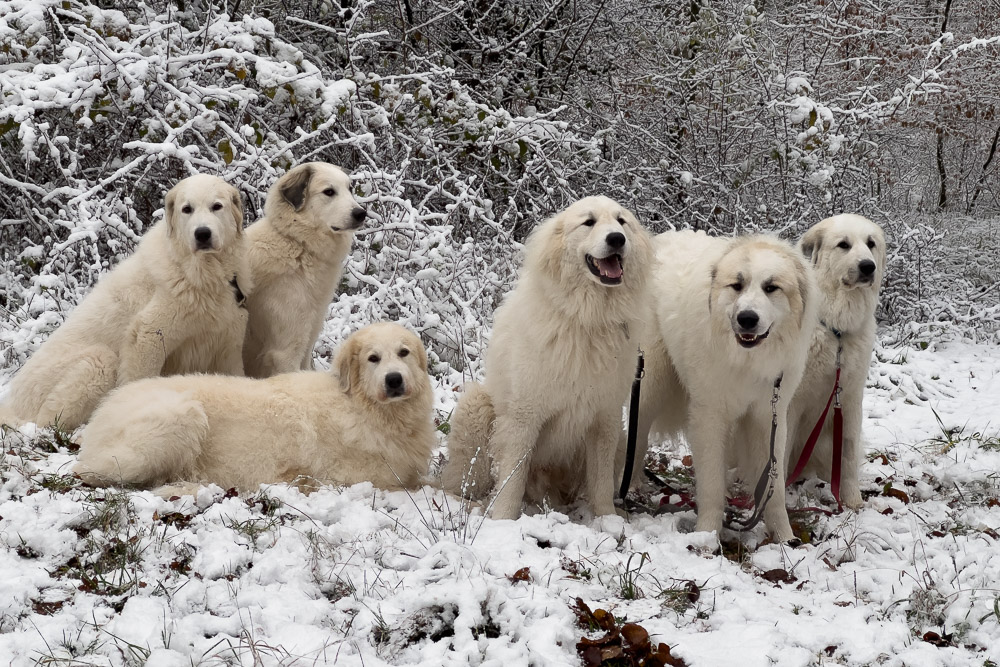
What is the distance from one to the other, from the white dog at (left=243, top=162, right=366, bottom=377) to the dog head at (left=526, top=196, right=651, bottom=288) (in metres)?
1.62

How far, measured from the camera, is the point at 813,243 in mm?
5266

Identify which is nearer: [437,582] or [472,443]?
[437,582]

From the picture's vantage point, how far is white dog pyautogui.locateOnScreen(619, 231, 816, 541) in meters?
4.30

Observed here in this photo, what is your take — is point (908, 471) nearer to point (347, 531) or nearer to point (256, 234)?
point (347, 531)

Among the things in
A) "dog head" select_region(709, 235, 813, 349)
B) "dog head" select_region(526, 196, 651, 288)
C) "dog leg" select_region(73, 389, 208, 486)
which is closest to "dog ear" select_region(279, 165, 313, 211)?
"dog leg" select_region(73, 389, 208, 486)

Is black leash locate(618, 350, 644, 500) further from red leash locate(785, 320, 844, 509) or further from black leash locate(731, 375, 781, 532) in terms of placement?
red leash locate(785, 320, 844, 509)

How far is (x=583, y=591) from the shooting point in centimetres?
349

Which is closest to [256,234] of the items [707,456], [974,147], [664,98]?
[707,456]

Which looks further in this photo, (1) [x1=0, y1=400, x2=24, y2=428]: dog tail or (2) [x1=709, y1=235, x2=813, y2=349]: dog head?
(1) [x1=0, y1=400, x2=24, y2=428]: dog tail

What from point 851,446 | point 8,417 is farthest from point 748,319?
point 8,417

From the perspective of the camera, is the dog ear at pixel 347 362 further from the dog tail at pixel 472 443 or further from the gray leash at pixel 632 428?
the gray leash at pixel 632 428

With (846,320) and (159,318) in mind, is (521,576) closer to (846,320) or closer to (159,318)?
(846,320)

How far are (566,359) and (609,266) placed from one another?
546mm

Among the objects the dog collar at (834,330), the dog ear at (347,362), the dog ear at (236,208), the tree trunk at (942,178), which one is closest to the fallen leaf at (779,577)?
the dog collar at (834,330)
